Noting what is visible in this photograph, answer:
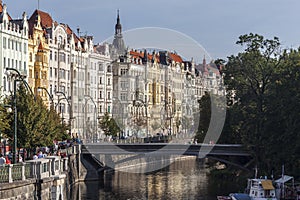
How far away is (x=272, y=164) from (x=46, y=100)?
149 feet

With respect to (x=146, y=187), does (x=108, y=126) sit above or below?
above

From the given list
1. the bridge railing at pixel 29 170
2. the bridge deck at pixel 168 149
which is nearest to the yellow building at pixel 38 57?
the bridge deck at pixel 168 149

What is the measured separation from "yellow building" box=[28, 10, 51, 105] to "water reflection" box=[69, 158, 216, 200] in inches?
775

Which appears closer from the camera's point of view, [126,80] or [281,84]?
[281,84]

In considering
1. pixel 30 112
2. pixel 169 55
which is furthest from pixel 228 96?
pixel 169 55

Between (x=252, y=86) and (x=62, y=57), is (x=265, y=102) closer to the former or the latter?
(x=252, y=86)

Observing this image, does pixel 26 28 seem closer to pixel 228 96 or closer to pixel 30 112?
pixel 228 96

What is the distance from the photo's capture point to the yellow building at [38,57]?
9706cm

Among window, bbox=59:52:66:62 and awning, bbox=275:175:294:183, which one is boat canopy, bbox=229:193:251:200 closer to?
awning, bbox=275:175:294:183

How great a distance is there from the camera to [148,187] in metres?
68.8

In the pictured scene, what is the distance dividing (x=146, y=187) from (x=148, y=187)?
0.67 ft

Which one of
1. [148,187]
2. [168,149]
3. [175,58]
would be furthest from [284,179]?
[175,58]

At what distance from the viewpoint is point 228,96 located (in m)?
76.8

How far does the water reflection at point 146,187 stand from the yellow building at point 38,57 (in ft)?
64.6
